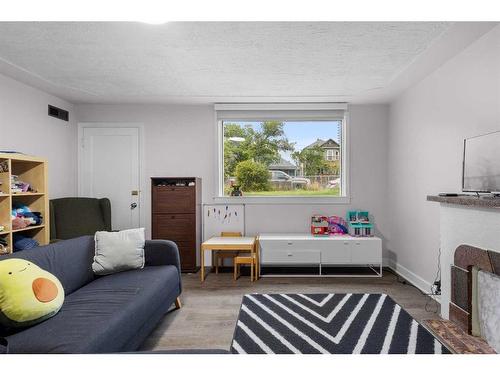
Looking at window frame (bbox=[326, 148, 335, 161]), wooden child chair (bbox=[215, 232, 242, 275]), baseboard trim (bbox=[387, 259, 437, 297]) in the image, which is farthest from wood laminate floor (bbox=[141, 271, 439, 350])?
window frame (bbox=[326, 148, 335, 161])

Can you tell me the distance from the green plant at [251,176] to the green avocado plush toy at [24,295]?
130 inches

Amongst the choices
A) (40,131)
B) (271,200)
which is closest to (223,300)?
(271,200)

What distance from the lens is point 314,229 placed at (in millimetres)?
4582

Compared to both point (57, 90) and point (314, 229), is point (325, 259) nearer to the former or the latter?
Answer: point (314, 229)

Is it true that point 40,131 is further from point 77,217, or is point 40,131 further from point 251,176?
point 251,176

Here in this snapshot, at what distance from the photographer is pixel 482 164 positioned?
2.43m

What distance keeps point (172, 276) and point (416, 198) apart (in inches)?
117

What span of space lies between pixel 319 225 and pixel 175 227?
6.72ft

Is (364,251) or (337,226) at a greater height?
(337,226)

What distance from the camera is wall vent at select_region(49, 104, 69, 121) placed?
14.3 ft

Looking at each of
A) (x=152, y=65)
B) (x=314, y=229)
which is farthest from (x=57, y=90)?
(x=314, y=229)

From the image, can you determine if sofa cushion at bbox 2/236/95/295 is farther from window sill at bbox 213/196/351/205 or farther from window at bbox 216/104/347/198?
window at bbox 216/104/347/198

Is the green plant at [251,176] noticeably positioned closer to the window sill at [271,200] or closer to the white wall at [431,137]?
the window sill at [271,200]
